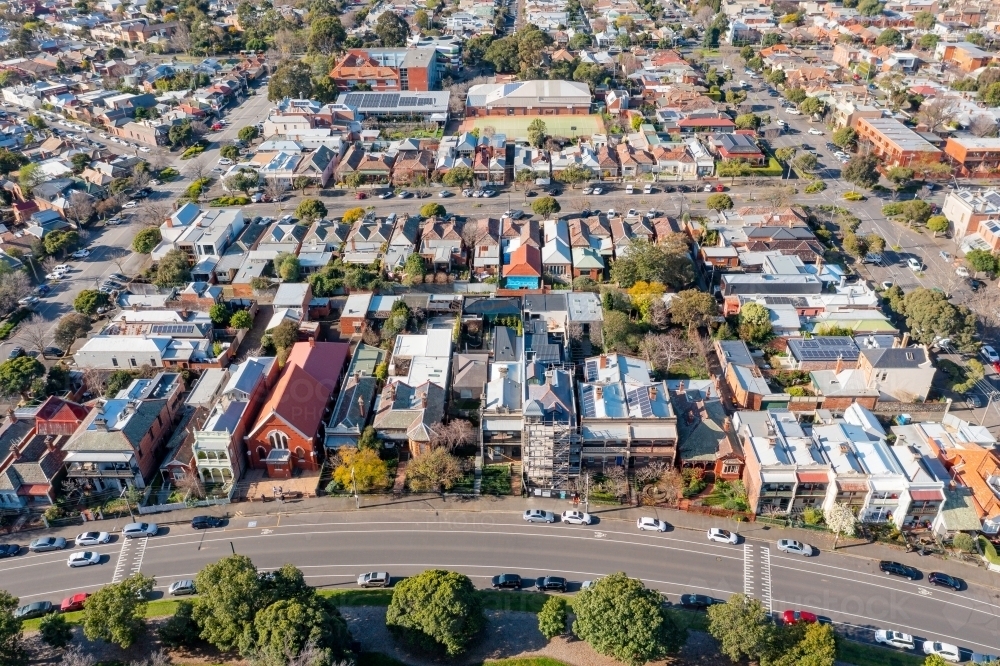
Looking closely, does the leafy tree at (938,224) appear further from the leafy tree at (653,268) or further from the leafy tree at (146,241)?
the leafy tree at (146,241)

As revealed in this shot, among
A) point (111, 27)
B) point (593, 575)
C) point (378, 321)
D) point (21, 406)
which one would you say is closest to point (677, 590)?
point (593, 575)

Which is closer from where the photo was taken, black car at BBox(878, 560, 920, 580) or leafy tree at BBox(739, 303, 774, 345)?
black car at BBox(878, 560, 920, 580)

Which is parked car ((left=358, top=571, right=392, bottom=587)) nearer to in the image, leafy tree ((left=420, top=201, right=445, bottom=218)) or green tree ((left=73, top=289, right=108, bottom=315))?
green tree ((left=73, top=289, right=108, bottom=315))

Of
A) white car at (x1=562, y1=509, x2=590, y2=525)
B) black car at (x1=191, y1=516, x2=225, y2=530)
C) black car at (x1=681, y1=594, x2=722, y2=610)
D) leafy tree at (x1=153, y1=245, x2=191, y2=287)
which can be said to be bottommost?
black car at (x1=191, y1=516, x2=225, y2=530)

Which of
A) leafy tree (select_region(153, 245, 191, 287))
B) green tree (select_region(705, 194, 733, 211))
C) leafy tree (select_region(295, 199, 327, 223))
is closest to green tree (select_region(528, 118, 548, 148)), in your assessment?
→ green tree (select_region(705, 194, 733, 211))

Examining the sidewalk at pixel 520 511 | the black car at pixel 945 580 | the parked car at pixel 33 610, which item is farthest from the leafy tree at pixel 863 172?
the parked car at pixel 33 610
